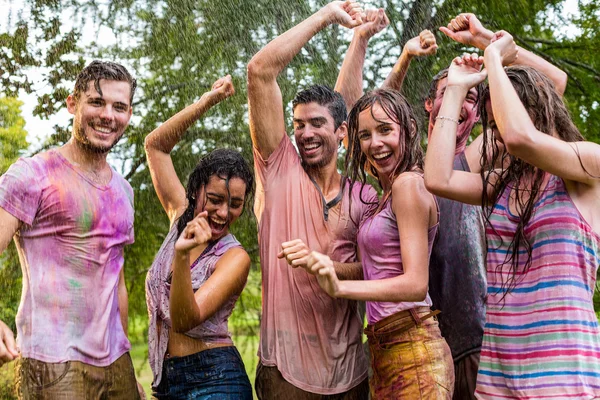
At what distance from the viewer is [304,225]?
3.46 metres

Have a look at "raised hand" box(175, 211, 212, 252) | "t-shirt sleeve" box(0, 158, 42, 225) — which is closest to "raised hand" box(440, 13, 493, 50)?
"raised hand" box(175, 211, 212, 252)

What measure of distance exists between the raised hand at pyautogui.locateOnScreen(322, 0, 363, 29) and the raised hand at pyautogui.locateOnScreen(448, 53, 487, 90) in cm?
74

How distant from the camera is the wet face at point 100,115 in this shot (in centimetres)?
346

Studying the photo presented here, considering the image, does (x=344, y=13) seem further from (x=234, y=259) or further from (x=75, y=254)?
(x=75, y=254)

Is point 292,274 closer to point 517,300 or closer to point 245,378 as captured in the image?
point 245,378

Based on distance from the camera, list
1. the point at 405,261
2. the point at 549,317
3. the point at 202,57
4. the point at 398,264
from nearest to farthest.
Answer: the point at 549,317
the point at 405,261
the point at 398,264
the point at 202,57

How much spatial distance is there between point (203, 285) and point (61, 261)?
59 centimetres

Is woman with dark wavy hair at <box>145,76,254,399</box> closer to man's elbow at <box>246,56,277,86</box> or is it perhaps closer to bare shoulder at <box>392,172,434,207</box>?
man's elbow at <box>246,56,277,86</box>

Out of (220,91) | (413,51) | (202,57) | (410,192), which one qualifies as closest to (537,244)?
(410,192)

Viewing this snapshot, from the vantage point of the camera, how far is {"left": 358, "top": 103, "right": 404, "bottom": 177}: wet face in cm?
327

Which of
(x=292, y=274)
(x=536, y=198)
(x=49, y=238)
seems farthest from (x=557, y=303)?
(x=49, y=238)

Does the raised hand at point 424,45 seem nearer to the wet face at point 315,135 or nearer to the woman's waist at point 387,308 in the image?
Result: the wet face at point 315,135

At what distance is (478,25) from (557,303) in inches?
52.5

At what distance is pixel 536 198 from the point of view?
271 cm
